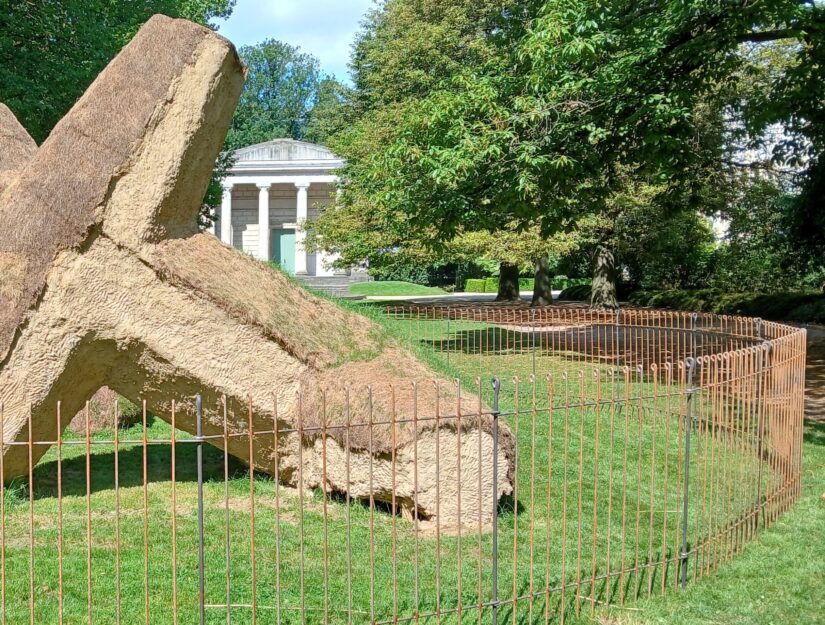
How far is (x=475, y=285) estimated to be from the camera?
158ft

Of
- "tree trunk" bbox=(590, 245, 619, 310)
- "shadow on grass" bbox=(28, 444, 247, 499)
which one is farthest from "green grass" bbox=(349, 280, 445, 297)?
"shadow on grass" bbox=(28, 444, 247, 499)

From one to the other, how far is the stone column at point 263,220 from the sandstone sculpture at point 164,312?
137ft

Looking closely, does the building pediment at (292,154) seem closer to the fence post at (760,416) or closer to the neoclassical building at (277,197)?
the neoclassical building at (277,197)

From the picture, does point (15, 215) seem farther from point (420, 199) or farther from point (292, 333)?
point (420, 199)

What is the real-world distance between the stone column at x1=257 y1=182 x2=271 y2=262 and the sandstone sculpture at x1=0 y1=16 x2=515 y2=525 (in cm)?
4170

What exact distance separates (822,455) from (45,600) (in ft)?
31.2

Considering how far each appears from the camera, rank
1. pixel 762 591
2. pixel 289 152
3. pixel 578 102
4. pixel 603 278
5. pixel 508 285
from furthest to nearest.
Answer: pixel 289 152
pixel 508 285
pixel 603 278
pixel 578 102
pixel 762 591

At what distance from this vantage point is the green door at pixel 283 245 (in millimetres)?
50938

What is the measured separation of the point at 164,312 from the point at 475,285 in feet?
136

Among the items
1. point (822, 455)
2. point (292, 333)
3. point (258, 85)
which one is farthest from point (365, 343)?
point (258, 85)

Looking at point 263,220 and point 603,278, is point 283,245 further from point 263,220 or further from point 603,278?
point 603,278

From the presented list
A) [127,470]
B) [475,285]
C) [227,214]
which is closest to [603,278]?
[475,285]

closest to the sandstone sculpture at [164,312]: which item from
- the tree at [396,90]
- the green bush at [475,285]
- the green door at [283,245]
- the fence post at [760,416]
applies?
the fence post at [760,416]

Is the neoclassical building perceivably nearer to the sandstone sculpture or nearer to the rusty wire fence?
the rusty wire fence
